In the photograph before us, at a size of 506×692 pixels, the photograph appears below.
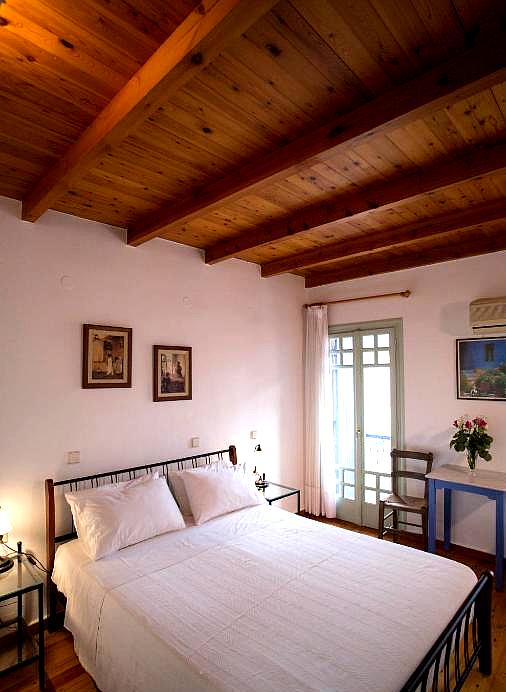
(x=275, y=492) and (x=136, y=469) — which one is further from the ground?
(x=136, y=469)

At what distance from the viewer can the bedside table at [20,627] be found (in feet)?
6.93

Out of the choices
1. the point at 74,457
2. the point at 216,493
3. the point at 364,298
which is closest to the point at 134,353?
the point at 74,457

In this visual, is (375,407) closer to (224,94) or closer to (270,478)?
(270,478)

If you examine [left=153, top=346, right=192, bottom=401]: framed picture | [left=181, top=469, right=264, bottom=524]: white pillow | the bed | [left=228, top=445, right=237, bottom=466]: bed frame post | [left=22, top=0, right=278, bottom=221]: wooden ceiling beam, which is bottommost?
the bed

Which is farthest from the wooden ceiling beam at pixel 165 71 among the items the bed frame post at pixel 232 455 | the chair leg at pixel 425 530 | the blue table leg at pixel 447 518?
the blue table leg at pixel 447 518

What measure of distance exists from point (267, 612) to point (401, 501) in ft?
7.45

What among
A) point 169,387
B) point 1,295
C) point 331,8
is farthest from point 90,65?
point 169,387

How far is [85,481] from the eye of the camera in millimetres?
2848

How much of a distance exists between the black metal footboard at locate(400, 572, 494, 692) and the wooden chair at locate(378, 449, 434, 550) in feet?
3.90

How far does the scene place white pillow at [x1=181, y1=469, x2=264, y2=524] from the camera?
295 centimetres

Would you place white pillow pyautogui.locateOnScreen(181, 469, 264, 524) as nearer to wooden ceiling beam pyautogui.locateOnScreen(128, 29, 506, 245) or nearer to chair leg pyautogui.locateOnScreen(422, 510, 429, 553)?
chair leg pyautogui.locateOnScreen(422, 510, 429, 553)

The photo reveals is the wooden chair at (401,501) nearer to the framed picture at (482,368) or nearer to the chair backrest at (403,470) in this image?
the chair backrest at (403,470)

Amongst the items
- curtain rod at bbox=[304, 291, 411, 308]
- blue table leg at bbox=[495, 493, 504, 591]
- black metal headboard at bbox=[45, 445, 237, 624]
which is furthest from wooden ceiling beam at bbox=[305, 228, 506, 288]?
black metal headboard at bbox=[45, 445, 237, 624]

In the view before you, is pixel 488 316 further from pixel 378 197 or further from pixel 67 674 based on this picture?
pixel 67 674
